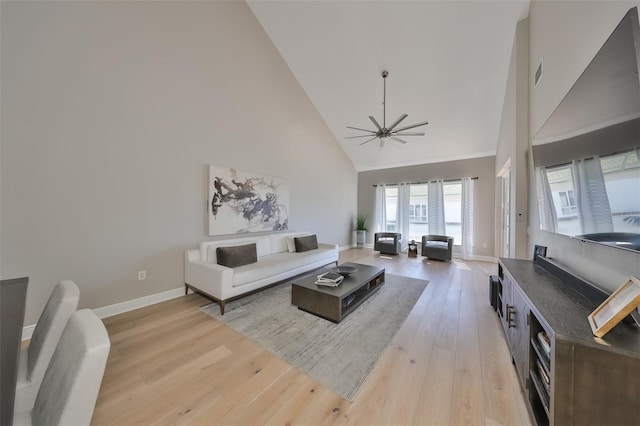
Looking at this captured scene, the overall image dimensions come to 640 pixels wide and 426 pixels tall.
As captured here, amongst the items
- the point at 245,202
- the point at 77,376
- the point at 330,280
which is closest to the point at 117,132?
the point at 245,202

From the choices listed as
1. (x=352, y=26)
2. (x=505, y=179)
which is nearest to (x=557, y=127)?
(x=352, y=26)

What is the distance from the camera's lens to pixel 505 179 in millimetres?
4535

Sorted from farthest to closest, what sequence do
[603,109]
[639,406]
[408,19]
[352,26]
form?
[352,26] → [408,19] → [603,109] → [639,406]

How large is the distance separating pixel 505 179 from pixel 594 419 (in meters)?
4.87

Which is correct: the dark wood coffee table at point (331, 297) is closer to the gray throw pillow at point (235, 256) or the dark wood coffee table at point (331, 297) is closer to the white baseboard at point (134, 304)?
the gray throw pillow at point (235, 256)

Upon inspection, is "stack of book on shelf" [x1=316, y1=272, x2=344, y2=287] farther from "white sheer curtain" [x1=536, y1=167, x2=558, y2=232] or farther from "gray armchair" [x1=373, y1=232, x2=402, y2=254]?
"gray armchair" [x1=373, y1=232, x2=402, y2=254]

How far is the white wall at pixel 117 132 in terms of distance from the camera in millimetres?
1978

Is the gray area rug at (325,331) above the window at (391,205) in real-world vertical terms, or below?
below

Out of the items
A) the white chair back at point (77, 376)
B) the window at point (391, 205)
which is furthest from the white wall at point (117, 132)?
the window at point (391, 205)

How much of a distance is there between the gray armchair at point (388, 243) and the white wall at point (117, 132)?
3.76 metres

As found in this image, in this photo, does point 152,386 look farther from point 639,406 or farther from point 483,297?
point 483,297

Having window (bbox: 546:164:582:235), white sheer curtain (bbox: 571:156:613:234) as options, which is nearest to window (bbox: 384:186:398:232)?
window (bbox: 546:164:582:235)

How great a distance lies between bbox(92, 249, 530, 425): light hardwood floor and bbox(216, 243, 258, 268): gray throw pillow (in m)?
0.76

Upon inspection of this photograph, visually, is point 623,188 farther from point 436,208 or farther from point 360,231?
point 360,231
